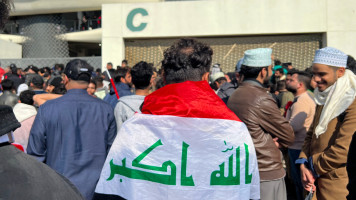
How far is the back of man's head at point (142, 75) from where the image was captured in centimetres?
386

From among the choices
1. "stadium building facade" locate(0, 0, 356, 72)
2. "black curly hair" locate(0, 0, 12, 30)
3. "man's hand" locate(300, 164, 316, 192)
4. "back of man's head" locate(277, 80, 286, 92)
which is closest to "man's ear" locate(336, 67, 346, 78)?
"man's hand" locate(300, 164, 316, 192)

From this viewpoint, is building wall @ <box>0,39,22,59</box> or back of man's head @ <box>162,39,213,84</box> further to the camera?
building wall @ <box>0,39,22,59</box>

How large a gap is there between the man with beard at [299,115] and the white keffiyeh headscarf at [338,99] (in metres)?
1.71

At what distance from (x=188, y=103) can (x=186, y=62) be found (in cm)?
28

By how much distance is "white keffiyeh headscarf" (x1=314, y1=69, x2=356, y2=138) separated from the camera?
9.59 ft

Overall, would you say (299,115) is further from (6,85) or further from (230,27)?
(230,27)

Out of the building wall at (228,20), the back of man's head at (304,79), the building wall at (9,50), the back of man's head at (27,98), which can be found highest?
the building wall at (228,20)

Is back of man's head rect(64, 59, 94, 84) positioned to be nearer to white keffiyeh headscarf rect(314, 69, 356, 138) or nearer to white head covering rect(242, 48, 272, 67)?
white head covering rect(242, 48, 272, 67)

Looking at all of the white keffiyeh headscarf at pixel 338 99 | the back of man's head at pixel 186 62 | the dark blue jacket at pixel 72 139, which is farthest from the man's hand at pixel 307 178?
the dark blue jacket at pixel 72 139

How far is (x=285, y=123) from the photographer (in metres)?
3.06

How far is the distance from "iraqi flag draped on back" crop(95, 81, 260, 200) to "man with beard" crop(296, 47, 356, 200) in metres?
0.97

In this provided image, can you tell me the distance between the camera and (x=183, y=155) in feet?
6.97

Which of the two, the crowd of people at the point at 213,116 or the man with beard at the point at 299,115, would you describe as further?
the man with beard at the point at 299,115

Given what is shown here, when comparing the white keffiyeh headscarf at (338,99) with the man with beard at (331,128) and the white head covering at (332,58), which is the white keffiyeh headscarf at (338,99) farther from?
the white head covering at (332,58)
